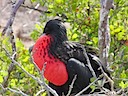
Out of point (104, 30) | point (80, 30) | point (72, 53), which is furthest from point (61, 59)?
point (104, 30)

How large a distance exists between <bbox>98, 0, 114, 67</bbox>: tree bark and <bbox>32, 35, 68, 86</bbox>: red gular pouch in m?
0.27

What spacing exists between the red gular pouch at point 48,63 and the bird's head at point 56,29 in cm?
5

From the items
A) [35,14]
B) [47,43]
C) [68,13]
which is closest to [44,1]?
[68,13]

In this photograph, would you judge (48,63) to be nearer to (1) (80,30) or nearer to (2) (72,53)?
(2) (72,53)

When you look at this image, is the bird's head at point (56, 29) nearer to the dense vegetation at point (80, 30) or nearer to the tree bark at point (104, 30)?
the dense vegetation at point (80, 30)

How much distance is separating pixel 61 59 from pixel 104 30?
39 cm

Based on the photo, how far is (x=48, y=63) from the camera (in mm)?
1891

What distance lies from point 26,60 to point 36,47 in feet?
0.35

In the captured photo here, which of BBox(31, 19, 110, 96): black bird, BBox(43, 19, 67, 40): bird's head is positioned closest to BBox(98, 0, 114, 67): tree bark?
BBox(31, 19, 110, 96): black bird

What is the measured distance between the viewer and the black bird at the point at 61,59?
1.88 m

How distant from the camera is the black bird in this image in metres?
1.88

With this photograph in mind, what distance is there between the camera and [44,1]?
223 centimetres

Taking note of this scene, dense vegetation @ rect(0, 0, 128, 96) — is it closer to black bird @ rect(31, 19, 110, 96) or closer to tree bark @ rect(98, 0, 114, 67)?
black bird @ rect(31, 19, 110, 96)

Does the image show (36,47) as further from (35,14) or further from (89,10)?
(35,14)
